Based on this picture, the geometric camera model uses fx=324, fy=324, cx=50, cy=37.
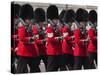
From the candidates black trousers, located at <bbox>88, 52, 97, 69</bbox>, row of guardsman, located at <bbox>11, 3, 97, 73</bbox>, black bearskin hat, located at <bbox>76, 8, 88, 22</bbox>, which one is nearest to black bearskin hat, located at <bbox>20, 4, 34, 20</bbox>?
row of guardsman, located at <bbox>11, 3, 97, 73</bbox>

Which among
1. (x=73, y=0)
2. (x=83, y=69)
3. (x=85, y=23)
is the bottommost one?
(x=83, y=69)

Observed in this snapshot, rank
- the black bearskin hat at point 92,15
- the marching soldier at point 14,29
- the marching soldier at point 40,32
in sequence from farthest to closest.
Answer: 1. the black bearskin hat at point 92,15
2. the marching soldier at point 40,32
3. the marching soldier at point 14,29

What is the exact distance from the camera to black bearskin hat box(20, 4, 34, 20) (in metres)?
2.82

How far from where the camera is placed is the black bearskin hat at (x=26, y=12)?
282 cm

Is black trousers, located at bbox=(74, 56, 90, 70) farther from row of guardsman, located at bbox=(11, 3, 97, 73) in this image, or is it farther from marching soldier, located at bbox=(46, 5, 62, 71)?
marching soldier, located at bbox=(46, 5, 62, 71)

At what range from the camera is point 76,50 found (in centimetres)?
308

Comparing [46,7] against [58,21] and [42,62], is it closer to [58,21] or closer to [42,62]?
[58,21]

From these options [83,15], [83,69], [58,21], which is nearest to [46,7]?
[58,21]

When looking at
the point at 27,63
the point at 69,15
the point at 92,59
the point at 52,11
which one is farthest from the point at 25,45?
the point at 92,59

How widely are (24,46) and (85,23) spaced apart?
0.66 metres

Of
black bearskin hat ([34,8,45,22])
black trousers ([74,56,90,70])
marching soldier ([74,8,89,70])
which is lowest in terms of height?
black trousers ([74,56,90,70])

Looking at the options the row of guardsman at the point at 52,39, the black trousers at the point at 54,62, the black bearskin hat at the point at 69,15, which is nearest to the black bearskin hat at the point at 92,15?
the row of guardsman at the point at 52,39

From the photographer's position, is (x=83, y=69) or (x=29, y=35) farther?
(x=83, y=69)

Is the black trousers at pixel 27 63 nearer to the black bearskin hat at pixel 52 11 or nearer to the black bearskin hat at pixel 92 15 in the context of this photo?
the black bearskin hat at pixel 52 11
